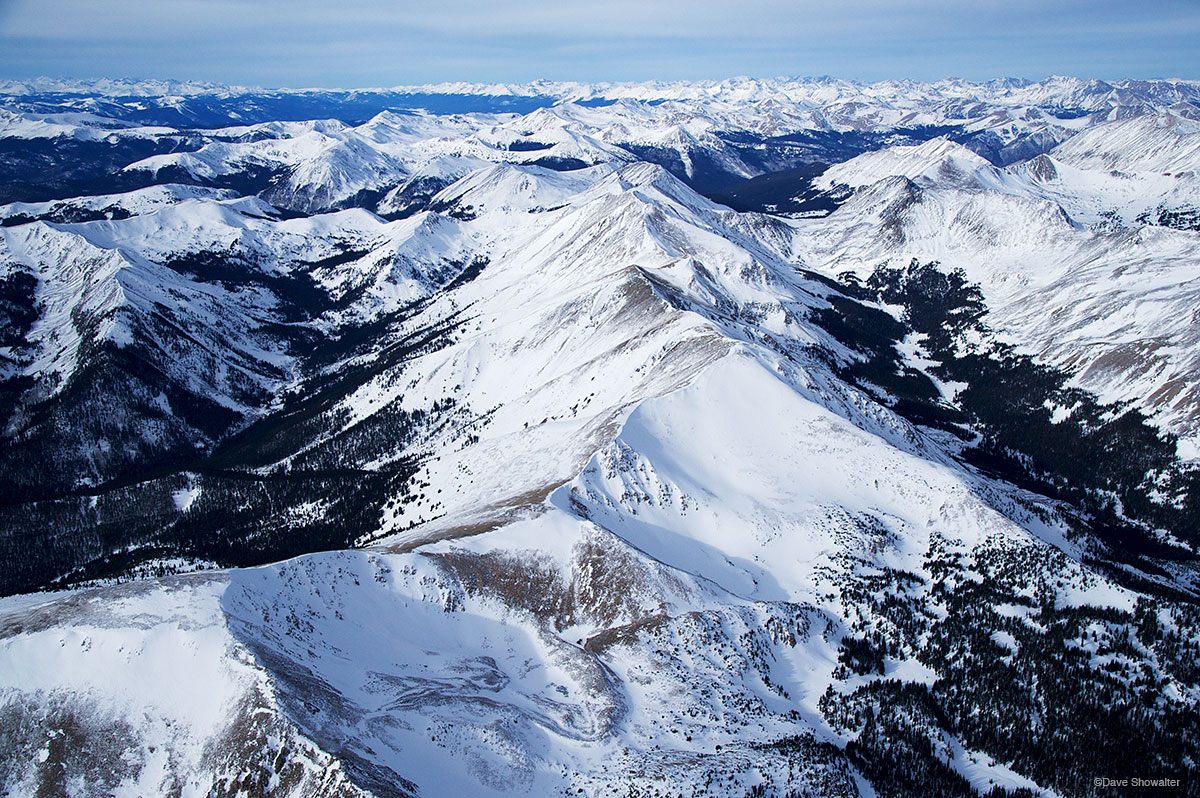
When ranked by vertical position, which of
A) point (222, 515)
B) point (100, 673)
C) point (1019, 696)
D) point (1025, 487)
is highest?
point (100, 673)

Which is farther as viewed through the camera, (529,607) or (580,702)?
(529,607)

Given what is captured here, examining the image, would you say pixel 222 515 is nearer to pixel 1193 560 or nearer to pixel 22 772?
pixel 22 772

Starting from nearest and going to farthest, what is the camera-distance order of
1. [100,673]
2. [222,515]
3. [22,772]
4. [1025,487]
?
1. [22,772]
2. [100,673]
3. [222,515]
4. [1025,487]

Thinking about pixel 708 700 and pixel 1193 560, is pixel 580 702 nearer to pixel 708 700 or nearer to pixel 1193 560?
pixel 708 700

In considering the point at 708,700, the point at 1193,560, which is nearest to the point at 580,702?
the point at 708,700

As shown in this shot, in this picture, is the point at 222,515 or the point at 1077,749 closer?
the point at 1077,749

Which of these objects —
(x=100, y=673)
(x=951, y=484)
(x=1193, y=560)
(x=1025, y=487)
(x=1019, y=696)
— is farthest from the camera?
(x=1025, y=487)

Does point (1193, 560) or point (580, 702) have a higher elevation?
point (580, 702)

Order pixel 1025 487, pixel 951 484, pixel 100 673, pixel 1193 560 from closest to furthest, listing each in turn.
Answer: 1. pixel 100 673
2. pixel 951 484
3. pixel 1193 560
4. pixel 1025 487

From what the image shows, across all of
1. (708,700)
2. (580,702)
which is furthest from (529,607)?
(708,700)
